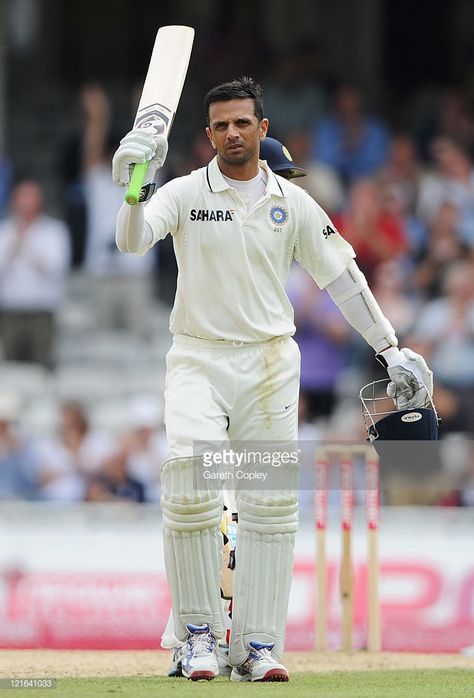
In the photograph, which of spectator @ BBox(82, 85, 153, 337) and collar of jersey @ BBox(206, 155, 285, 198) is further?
spectator @ BBox(82, 85, 153, 337)

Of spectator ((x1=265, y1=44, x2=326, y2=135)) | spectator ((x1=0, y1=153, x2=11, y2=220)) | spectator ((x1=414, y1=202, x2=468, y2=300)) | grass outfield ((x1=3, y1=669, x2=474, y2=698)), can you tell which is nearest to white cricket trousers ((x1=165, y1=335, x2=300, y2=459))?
grass outfield ((x1=3, y1=669, x2=474, y2=698))

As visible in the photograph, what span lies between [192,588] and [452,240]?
6.42 meters

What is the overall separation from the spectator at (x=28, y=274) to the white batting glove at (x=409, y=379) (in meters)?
6.10

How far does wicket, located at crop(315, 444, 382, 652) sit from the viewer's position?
25.1ft

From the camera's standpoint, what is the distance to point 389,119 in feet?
43.8

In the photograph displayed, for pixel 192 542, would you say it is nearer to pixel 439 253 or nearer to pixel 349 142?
pixel 439 253

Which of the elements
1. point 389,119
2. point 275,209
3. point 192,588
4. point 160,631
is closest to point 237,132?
point 275,209

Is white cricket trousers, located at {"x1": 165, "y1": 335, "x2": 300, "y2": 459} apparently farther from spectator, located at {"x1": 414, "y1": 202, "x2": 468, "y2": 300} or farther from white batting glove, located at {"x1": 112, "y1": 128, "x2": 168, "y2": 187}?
spectator, located at {"x1": 414, "y1": 202, "x2": 468, "y2": 300}

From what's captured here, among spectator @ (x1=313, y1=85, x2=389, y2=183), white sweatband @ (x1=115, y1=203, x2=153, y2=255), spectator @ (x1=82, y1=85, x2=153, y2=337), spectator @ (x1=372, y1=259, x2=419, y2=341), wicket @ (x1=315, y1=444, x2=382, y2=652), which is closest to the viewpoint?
white sweatband @ (x1=115, y1=203, x2=153, y2=255)

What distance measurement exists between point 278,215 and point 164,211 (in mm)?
→ 389

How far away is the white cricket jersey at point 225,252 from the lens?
18.1ft

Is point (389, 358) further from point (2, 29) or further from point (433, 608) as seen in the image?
point (2, 29)

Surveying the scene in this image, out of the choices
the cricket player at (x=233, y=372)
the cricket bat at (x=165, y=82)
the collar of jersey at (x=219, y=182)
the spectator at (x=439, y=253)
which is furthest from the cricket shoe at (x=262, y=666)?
the spectator at (x=439, y=253)

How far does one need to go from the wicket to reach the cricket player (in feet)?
6.64
